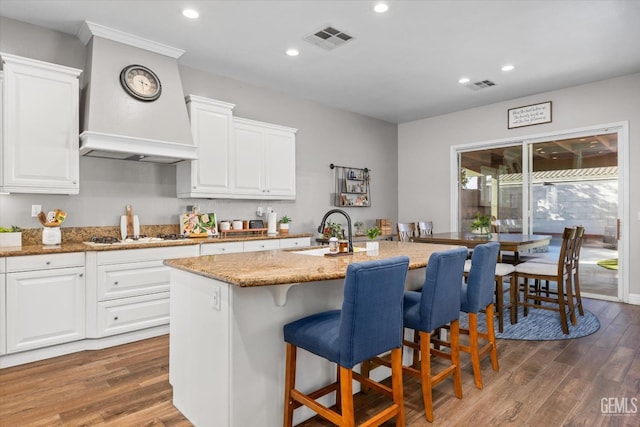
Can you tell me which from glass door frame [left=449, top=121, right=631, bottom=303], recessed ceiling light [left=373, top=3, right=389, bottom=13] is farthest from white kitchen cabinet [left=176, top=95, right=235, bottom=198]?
glass door frame [left=449, top=121, right=631, bottom=303]

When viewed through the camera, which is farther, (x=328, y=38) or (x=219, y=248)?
(x=219, y=248)

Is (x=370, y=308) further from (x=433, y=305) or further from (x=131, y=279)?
(x=131, y=279)

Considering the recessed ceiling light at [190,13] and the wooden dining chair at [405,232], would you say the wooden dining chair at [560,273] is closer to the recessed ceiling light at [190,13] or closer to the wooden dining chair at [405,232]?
the wooden dining chair at [405,232]

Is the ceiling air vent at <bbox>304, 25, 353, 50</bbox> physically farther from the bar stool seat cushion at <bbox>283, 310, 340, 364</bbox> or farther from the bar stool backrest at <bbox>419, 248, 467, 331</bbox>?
the bar stool seat cushion at <bbox>283, 310, 340, 364</bbox>

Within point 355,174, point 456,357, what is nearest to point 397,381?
point 456,357

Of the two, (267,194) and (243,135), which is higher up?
(243,135)

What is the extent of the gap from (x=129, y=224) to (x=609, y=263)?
19.8ft

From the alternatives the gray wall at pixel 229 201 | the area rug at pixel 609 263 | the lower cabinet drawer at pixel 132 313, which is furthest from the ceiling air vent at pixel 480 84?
the lower cabinet drawer at pixel 132 313

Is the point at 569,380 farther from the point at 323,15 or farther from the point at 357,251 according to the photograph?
the point at 323,15

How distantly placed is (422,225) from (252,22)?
3.43 metres

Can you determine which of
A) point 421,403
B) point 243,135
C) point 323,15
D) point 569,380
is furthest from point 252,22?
point 569,380

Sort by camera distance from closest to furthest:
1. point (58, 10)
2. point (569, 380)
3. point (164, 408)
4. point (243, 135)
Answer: point (164, 408) → point (569, 380) → point (58, 10) → point (243, 135)

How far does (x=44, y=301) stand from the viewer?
116 inches

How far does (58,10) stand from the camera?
313cm
